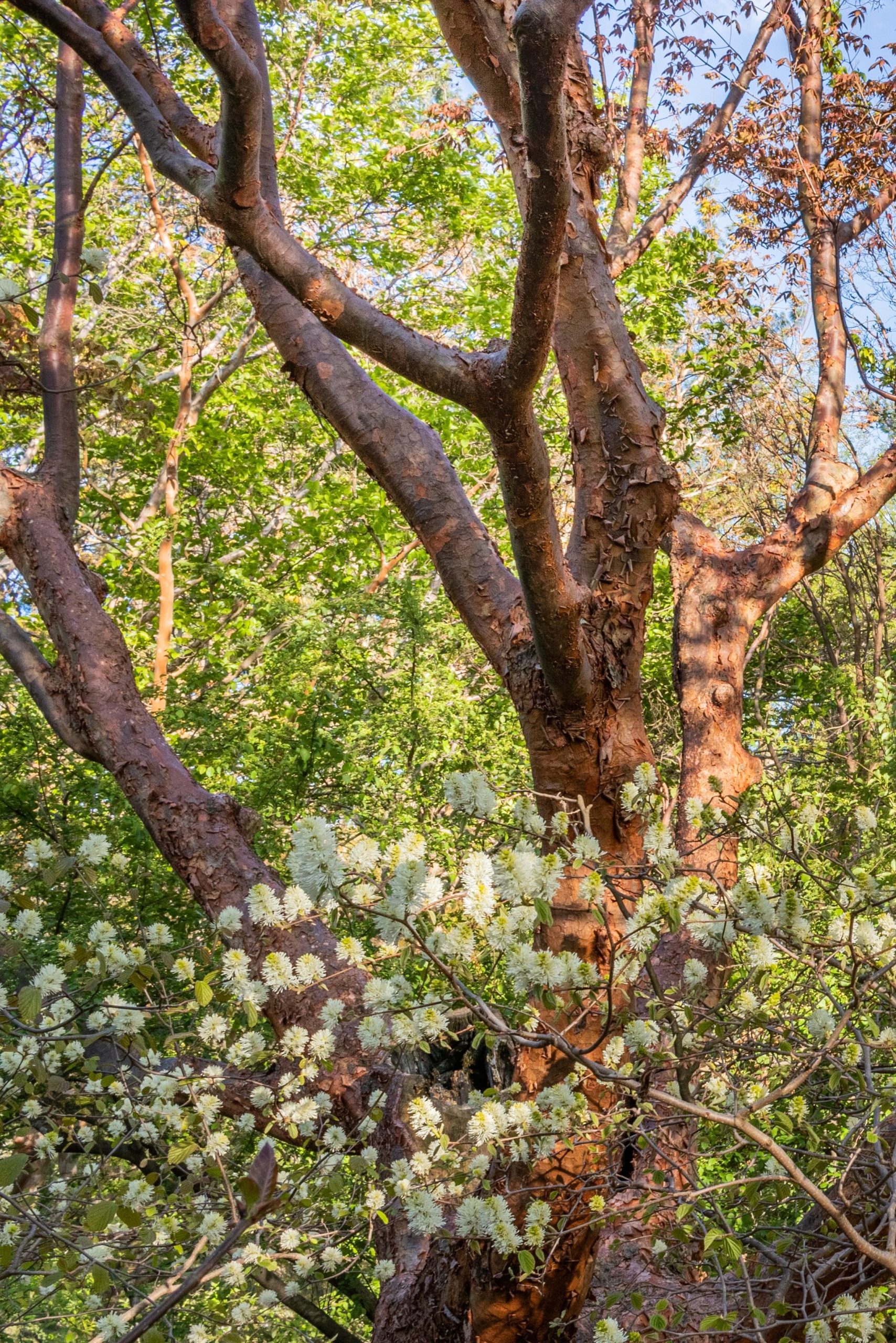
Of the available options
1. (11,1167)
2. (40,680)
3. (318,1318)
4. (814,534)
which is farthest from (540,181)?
(318,1318)

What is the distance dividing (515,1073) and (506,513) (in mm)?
1457

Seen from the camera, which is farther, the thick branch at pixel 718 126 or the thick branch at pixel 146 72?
the thick branch at pixel 718 126

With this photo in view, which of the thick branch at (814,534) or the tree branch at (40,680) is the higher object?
the thick branch at (814,534)

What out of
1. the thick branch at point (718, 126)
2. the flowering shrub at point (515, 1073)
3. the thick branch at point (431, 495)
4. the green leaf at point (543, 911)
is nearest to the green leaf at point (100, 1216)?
the flowering shrub at point (515, 1073)

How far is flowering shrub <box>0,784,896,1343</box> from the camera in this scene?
5.81ft

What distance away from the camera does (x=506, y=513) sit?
7.32ft

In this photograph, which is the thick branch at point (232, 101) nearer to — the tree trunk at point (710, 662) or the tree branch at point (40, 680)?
→ the tree branch at point (40, 680)

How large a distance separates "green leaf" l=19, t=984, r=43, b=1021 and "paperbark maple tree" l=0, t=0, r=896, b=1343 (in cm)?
101

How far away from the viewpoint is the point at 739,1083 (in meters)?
2.30

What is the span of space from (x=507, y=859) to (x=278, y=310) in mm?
2089

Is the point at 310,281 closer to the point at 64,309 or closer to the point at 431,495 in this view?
the point at 431,495

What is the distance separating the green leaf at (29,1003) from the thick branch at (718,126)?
5055 millimetres

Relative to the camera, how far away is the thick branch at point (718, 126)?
19.2 feet

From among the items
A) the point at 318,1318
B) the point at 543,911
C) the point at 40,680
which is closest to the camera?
the point at 543,911
